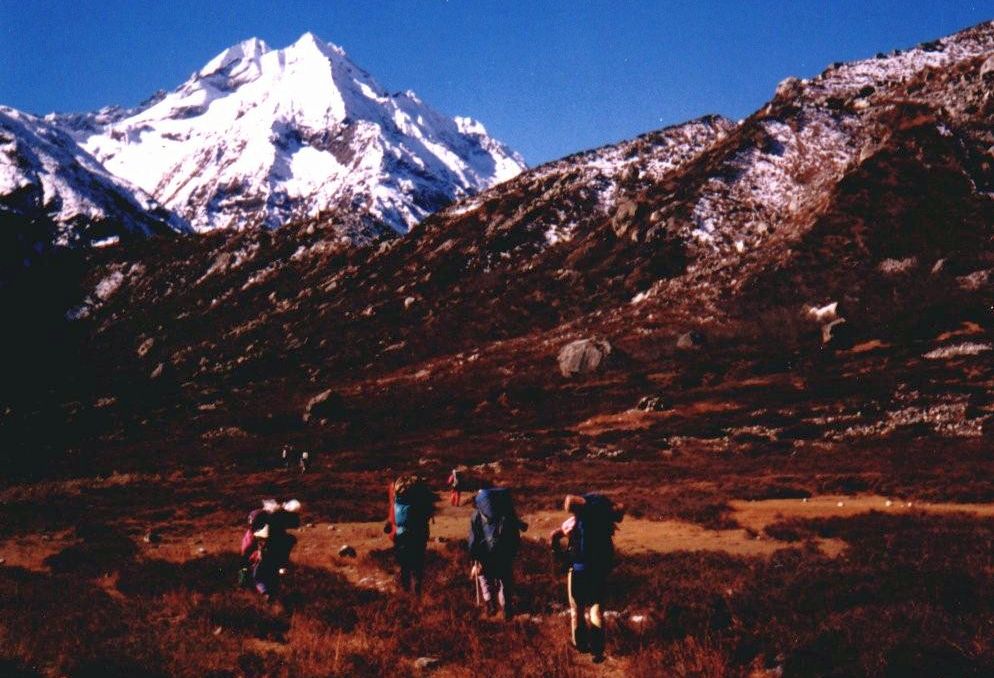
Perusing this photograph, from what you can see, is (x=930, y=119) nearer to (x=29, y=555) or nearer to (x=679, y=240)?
(x=679, y=240)

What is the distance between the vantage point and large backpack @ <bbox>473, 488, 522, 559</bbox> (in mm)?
9500

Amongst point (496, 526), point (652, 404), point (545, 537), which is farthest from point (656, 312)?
point (496, 526)

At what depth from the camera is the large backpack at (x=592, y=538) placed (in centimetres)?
816

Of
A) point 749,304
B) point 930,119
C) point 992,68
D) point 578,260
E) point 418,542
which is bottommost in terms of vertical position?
point 418,542

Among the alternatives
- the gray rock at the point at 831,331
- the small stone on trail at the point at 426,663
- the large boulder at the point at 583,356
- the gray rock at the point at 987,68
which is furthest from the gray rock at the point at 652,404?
the gray rock at the point at 987,68

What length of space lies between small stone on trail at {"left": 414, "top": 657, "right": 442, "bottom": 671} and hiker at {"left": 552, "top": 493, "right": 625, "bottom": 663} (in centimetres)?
173

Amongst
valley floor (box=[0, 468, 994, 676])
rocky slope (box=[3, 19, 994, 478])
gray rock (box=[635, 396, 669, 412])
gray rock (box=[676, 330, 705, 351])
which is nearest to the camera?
valley floor (box=[0, 468, 994, 676])

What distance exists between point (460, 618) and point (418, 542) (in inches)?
72.0

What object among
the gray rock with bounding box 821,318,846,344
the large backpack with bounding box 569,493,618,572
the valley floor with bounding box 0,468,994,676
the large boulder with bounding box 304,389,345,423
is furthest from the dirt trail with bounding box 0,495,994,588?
the gray rock with bounding box 821,318,846,344

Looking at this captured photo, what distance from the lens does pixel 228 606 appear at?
34.3 ft

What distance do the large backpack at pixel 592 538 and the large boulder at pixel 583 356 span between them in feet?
171

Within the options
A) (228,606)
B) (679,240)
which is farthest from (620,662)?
(679,240)

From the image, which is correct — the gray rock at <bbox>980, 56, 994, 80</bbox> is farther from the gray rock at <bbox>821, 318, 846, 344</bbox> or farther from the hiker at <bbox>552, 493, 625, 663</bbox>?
the hiker at <bbox>552, 493, 625, 663</bbox>

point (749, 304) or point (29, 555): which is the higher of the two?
point (749, 304)
